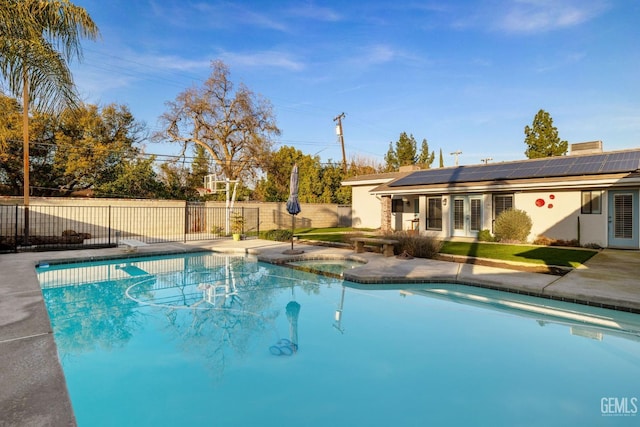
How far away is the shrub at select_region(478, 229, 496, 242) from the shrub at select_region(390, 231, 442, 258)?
414cm

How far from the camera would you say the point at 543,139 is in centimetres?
2686

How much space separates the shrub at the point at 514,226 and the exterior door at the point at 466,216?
1.69 metres

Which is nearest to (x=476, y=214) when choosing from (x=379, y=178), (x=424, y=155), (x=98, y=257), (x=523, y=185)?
(x=523, y=185)

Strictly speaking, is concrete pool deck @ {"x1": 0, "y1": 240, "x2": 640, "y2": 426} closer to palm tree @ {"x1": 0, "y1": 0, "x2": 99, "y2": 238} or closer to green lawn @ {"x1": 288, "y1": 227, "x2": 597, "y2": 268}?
green lawn @ {"x1": 288, "y1": 227, "x2": 597, "y2": 268}

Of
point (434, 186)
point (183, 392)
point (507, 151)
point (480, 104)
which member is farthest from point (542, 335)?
point (507, 151)

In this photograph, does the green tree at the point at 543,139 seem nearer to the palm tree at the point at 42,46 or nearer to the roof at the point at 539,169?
the roof at the point at 539,169

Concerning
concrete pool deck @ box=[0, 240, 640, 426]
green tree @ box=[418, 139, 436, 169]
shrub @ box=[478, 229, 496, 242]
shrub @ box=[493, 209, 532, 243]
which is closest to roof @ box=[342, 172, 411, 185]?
shrub @ box=[478, 229, 496, 242]

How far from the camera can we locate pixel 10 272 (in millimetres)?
8805

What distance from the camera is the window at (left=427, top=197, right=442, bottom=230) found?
17922mm

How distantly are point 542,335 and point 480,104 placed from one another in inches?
712

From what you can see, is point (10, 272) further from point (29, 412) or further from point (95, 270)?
point (29, 412)

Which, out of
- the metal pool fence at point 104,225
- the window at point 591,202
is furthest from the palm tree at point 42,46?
the window at point 591,202

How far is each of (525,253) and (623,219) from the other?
475 centimetres

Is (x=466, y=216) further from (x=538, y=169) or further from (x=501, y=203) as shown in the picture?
(x=538, y=169)
